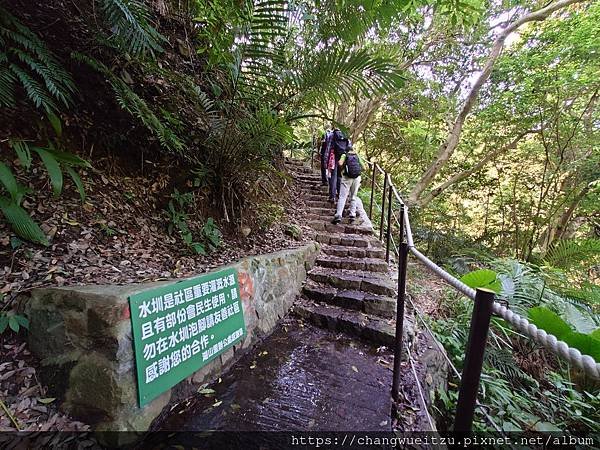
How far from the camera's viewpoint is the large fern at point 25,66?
163cm

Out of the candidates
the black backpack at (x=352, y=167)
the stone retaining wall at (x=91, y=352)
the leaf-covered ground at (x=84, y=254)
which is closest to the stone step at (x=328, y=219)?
the black backpack at (x=352, y=167)

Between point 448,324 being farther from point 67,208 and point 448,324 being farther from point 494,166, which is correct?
point 494,166

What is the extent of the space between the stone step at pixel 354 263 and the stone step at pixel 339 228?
0.77 m

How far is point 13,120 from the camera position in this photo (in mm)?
1882

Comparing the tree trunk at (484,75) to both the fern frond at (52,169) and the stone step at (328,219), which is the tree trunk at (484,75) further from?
the fern frond at (52,169)

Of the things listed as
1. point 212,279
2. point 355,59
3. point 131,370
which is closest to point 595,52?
point 355,59

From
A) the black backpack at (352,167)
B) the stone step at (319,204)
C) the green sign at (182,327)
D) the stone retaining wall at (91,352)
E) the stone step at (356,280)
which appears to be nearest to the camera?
the stone retaining wall at (91,352)

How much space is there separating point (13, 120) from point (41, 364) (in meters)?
1.56

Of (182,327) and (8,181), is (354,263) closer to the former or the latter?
(182,327)

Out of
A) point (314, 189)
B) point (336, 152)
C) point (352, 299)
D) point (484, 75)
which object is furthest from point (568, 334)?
point (484, 75)

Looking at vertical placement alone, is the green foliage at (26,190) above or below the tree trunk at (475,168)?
below

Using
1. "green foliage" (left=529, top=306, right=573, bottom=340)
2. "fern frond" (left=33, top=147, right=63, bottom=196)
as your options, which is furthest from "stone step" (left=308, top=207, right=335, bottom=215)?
"fern frond" (left=33, top=147, right=63, bottom=196)

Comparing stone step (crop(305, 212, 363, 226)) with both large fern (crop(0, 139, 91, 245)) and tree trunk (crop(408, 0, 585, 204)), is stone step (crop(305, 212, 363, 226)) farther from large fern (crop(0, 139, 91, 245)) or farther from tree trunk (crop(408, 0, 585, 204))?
large fern (crop(0, 139, 91, 245))

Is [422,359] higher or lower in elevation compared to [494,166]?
lower
